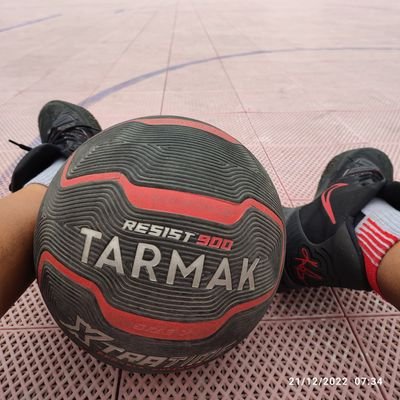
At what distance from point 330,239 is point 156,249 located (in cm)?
84

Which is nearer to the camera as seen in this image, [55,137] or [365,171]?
[365,171]

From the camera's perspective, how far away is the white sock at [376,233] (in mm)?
1357

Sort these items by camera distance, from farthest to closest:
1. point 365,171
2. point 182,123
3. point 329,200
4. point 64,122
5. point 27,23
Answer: point 27,23 → point 64,122 → point 365,171 → point 329,200 → point 182,123

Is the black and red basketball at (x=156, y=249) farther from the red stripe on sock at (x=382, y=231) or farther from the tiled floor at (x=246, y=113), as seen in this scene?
the red stripe on sock at (x=382, y=231)

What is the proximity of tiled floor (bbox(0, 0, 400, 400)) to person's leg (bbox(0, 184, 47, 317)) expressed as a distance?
0.28 metres

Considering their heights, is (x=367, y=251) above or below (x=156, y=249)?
below

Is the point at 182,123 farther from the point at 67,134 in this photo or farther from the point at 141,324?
the point at 67,134

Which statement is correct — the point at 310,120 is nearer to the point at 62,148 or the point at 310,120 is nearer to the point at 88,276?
the point at 62,148

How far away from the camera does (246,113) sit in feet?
12.0

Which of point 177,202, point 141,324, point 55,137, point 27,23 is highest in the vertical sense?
→ point 27,23

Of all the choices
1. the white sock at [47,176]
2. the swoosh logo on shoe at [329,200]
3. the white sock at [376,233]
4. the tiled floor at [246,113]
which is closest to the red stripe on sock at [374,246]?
the white sock at [376,233]

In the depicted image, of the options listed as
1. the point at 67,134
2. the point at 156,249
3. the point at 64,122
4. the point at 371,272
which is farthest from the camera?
the point at 64,122

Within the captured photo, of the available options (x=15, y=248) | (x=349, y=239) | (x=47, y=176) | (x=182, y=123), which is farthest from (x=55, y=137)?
(x=349, y=239)

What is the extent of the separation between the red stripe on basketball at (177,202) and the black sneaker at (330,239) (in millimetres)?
608
